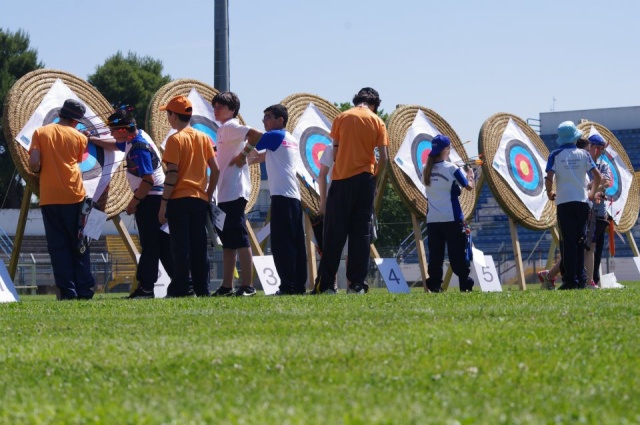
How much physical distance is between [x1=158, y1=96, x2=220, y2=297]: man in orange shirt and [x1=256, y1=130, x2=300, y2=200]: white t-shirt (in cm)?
59

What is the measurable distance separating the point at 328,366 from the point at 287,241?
617 centimetres

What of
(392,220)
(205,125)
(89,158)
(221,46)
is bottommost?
(392,220)

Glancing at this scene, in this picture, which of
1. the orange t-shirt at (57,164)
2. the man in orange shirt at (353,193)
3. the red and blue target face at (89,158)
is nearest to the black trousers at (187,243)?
the orange t-shirt at (57,164)

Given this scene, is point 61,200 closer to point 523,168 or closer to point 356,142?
point 356,142

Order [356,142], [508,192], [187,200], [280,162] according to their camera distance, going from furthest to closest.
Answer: [508,192], [280,162], [356,142], [187,200]

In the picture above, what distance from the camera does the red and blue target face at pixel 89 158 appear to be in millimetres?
12336

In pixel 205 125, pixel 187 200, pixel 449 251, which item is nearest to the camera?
pixel 187 200

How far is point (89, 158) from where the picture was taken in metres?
12.5

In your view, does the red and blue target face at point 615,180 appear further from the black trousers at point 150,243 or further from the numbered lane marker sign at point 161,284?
the black trousers at point 150,243

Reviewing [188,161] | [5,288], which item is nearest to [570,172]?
[188,161]

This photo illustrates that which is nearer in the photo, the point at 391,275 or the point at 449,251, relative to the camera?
the point at 449,251

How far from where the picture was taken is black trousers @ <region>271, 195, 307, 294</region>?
1113cm

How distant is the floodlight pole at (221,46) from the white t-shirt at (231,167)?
11.0 feet

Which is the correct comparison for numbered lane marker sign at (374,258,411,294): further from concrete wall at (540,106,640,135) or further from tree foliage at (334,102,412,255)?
concrete wall at (540,106,640,135)
